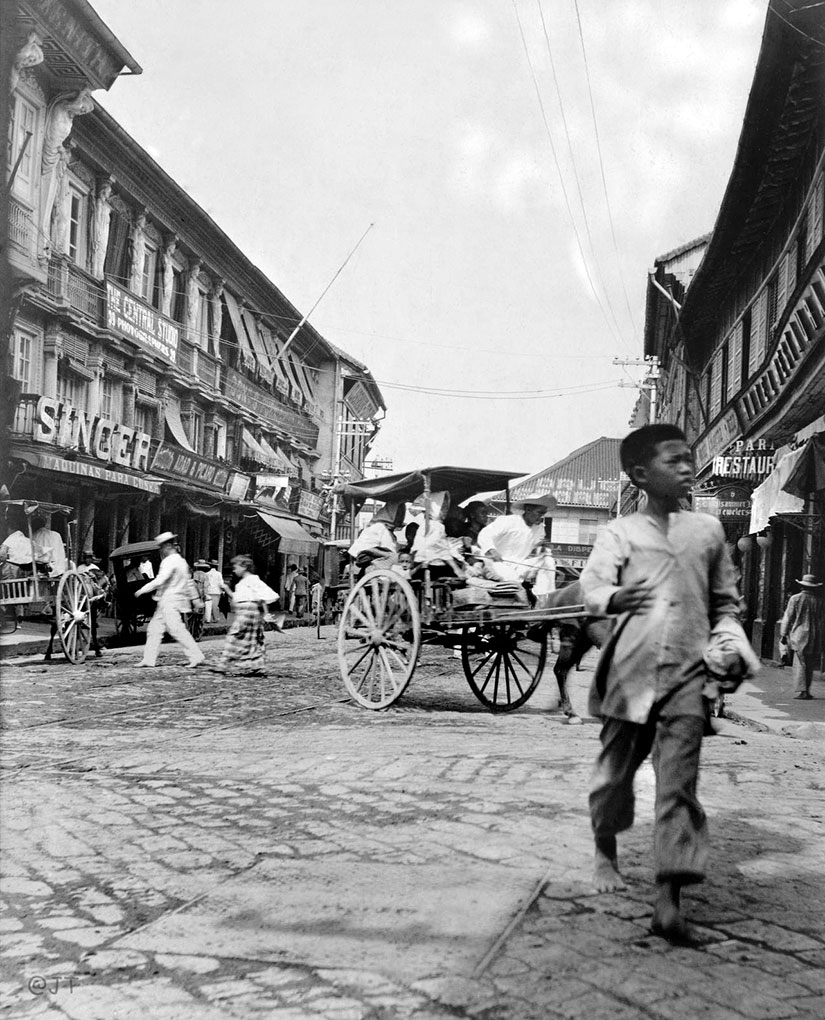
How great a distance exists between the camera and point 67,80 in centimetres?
514

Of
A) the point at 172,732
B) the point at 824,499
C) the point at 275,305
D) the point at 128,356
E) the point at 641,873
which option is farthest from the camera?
the point at 275,305

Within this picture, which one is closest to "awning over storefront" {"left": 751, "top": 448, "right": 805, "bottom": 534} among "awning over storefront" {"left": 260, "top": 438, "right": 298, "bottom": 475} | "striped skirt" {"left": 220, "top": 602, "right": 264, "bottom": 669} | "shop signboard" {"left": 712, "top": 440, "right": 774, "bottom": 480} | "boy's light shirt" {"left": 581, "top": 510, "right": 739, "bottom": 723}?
"shop signboard" {"left": 712, "top": 440, "right": 774, "bottom": 480}

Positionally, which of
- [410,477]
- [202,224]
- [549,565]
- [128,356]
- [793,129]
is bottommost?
[549,565]

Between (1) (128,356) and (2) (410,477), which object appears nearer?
(2) (410,477)

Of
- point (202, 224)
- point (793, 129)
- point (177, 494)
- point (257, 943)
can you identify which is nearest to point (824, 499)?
point (793, 129)

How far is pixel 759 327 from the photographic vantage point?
14.2 metres

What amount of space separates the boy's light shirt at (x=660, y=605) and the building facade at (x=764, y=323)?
6.13m

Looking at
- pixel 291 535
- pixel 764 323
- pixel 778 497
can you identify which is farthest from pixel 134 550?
pixel 291 535

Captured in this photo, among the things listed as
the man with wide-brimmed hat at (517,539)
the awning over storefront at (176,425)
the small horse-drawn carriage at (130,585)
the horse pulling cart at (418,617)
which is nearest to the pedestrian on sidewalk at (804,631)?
the horse pulling cart at (418,617)

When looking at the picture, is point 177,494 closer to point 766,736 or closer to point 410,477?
point 410,477

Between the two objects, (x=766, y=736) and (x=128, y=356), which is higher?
(x=128, y=356)

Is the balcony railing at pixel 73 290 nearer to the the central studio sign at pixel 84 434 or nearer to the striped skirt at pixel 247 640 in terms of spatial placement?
the the central studio sign at pixel 84 434

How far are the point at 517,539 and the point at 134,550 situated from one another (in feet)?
29.4

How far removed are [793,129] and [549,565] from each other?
5.58 metres
